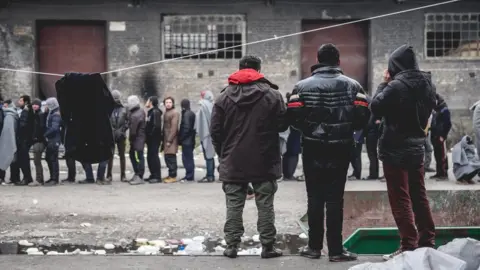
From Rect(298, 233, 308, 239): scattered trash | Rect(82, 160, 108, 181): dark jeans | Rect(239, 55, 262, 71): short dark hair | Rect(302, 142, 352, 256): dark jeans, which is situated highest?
Rect(239, 55, 262, 71): short dark hair

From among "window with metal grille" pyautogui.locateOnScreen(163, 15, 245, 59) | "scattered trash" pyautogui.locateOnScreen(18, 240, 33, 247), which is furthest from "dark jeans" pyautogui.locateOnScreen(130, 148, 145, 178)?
"window with metal grille" pyautogui.locateOnScreen(163, 15, 245, 59)

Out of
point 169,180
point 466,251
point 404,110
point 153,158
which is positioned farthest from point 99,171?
point 466,251

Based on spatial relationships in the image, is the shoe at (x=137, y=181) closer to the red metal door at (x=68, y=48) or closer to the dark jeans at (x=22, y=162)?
the dark jeans at (x=22, y=162)

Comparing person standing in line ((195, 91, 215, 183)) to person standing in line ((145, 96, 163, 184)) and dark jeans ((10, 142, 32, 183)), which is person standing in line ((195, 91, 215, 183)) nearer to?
person standing in line ((145, 96, 163, 184))

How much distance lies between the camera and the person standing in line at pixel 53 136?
13.6m

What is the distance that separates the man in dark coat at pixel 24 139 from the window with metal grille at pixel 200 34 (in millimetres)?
6914

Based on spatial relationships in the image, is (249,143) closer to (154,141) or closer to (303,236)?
(303,236)

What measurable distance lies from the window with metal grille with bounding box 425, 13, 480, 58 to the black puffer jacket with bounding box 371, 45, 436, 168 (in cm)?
1423

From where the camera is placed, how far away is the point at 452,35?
67.7 ft

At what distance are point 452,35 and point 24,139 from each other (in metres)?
12.5

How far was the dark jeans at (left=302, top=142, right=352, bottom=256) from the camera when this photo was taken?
6.83 metres

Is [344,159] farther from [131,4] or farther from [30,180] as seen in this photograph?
[131,4]

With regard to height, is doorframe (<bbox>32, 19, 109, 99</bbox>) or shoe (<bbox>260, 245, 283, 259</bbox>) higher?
doorframe (<bbox>32, 19, 109, 99</bbox>)

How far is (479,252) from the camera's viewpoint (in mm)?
5633
